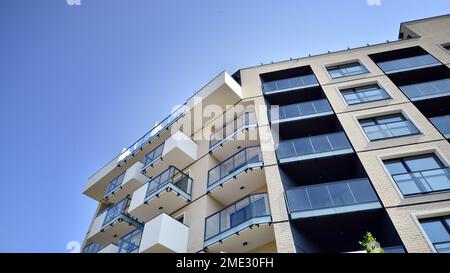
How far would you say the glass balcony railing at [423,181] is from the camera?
1040 cm

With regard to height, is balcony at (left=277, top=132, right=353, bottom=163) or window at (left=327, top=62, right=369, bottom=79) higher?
window at (left=327, top=62, right=369, bottom=79)

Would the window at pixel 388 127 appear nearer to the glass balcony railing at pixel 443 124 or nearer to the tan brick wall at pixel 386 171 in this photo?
the glass balcony railing at pixel 443 124

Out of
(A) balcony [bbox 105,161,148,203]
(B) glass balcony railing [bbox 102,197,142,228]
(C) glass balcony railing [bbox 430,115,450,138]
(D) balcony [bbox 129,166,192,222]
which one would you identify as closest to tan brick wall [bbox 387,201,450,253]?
(C) glass balcony railing [bbox 430,115,450,138]

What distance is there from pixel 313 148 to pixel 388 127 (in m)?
3.70

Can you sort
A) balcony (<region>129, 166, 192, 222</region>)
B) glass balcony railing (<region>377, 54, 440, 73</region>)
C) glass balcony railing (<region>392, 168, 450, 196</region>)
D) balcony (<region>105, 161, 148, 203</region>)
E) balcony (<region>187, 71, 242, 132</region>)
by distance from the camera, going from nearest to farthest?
glass balcony railing (<region>392, 168, 450, 196</region>) → balcony (<region>129, 166, 192, 222</region>) → glass balcony railing (<region>377, 54, 440, 73</region>) → balcony (<region>187, 71, 242, 132</region>) → balcony (<region>105, 161, 148, 203</region>)

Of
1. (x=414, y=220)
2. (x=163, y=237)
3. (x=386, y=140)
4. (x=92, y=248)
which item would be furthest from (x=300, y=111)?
(x=92, y=248)

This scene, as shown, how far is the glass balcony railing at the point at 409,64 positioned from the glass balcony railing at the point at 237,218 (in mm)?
11599

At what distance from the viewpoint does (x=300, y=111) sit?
15703mm

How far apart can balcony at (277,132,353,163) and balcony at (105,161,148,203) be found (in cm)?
995

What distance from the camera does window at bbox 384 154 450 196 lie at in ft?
34.3

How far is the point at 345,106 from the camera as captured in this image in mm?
15078

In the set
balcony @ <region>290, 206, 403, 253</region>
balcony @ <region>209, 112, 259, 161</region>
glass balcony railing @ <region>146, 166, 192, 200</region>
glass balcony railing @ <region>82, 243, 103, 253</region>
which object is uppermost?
balcony @ <region>209, 112, 259, 161</region>

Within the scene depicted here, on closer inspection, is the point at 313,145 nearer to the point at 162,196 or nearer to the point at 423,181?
the point at 423,181

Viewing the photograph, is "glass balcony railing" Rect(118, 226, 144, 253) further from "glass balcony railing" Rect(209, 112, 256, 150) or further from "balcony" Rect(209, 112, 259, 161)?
"glass balcony railing" Rect(209, 112, 256, 150)
